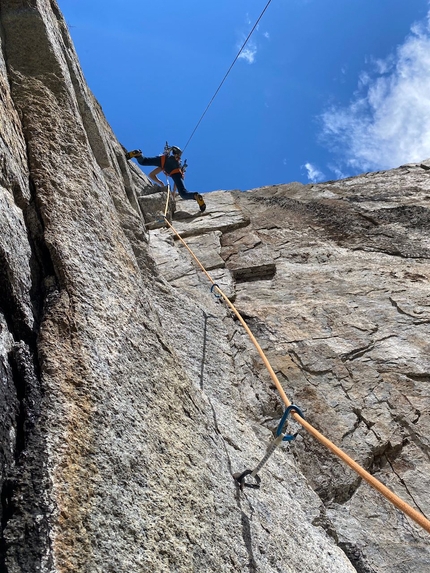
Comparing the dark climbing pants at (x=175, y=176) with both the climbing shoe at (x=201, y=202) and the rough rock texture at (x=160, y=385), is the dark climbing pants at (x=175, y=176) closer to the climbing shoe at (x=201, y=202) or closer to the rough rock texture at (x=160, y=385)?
the climbing shoe at (x=201, y=202)

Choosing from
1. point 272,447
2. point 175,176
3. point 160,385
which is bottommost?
point 272,447

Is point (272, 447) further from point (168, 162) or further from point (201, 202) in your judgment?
point (168, 162)

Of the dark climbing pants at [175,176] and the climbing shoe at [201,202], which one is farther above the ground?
Result: the dark climbing pants at [175,176]

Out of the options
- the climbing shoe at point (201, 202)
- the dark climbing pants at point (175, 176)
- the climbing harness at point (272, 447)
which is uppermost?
the dark climbing pants at point (175, 176)

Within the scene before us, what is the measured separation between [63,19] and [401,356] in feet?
17.6

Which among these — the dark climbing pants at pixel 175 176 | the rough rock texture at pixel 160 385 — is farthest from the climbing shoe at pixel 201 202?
the rough rock texture at pixel 160 385

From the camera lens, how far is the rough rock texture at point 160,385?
175 centimetres

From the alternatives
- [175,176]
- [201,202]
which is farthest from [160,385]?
[175,176]

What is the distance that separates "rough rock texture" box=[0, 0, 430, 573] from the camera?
1.75m

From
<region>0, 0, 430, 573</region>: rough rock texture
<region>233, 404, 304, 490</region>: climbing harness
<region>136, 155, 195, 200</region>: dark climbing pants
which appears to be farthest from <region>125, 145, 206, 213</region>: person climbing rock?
<region>233, 404, 304, 490</region>: climbing harness

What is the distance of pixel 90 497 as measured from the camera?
5.60 ft

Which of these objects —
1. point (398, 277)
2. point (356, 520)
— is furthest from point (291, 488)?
point (398, 277)

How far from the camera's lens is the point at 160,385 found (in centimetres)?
255

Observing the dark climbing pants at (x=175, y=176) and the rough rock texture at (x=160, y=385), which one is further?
the dark climbing pants at (x=175, y=176)
